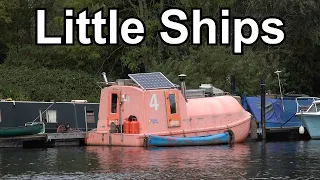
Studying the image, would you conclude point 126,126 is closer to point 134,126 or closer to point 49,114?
point 134,126

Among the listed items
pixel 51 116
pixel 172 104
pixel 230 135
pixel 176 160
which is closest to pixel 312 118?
pixel 230 135

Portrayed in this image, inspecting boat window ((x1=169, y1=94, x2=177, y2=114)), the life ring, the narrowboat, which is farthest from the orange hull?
the narrowboat

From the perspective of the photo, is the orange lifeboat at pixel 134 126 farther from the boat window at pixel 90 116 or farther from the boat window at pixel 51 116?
the boat window at pixel 51 116

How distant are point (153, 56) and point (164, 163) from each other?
1042 inches

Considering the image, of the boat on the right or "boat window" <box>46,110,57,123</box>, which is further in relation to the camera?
the boat on the right

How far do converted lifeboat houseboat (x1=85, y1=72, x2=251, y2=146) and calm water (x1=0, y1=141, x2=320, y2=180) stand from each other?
1003 mm

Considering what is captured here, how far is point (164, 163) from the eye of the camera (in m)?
38.6

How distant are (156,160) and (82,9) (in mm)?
25054

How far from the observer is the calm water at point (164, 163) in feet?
115

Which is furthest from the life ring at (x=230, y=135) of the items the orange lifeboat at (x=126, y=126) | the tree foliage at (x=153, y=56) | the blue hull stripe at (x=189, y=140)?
the tree foliage at (x=153, y=56)

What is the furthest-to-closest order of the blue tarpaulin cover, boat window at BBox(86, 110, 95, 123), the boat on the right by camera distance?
the blue tarpaulin cover → the boat on the right → boat window at BBox(86, 110, 95, 123)

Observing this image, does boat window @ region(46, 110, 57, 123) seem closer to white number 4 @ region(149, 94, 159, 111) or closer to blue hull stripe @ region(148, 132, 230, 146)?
white number 4 @ region(149, 94, 159, 111)

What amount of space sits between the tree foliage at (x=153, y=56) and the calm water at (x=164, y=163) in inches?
512

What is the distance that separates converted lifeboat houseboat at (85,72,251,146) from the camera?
46.2 metres
